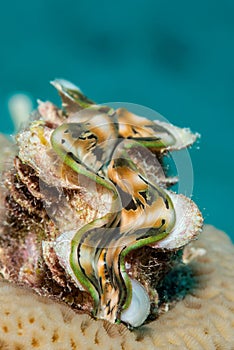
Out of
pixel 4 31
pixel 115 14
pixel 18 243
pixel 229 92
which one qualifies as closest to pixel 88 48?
pixel 115 14

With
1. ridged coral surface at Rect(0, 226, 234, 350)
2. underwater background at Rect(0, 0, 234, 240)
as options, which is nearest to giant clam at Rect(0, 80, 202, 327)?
ridged coral surface at Rect(0, 226, 234, 350)

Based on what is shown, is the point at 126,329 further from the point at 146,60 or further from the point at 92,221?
the point at 146,60

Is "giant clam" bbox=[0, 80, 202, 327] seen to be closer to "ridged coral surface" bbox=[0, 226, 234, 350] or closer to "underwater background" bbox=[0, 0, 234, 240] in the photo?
"ridged coral surface" bbox=[0, 226, 234, 350]

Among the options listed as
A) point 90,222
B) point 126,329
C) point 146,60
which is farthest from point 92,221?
point 146,60

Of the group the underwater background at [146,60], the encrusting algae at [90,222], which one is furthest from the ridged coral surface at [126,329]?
the underwater background at [146,60]

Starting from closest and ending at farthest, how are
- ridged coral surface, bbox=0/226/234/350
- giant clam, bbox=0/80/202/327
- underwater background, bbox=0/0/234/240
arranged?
ridged coral surface, bbox=0/226/234/350 < giant clam, bbox=0/80/202/327 < underwater background, bbox=0/0/234/240

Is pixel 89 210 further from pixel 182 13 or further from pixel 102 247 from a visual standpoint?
pixel 182 13
